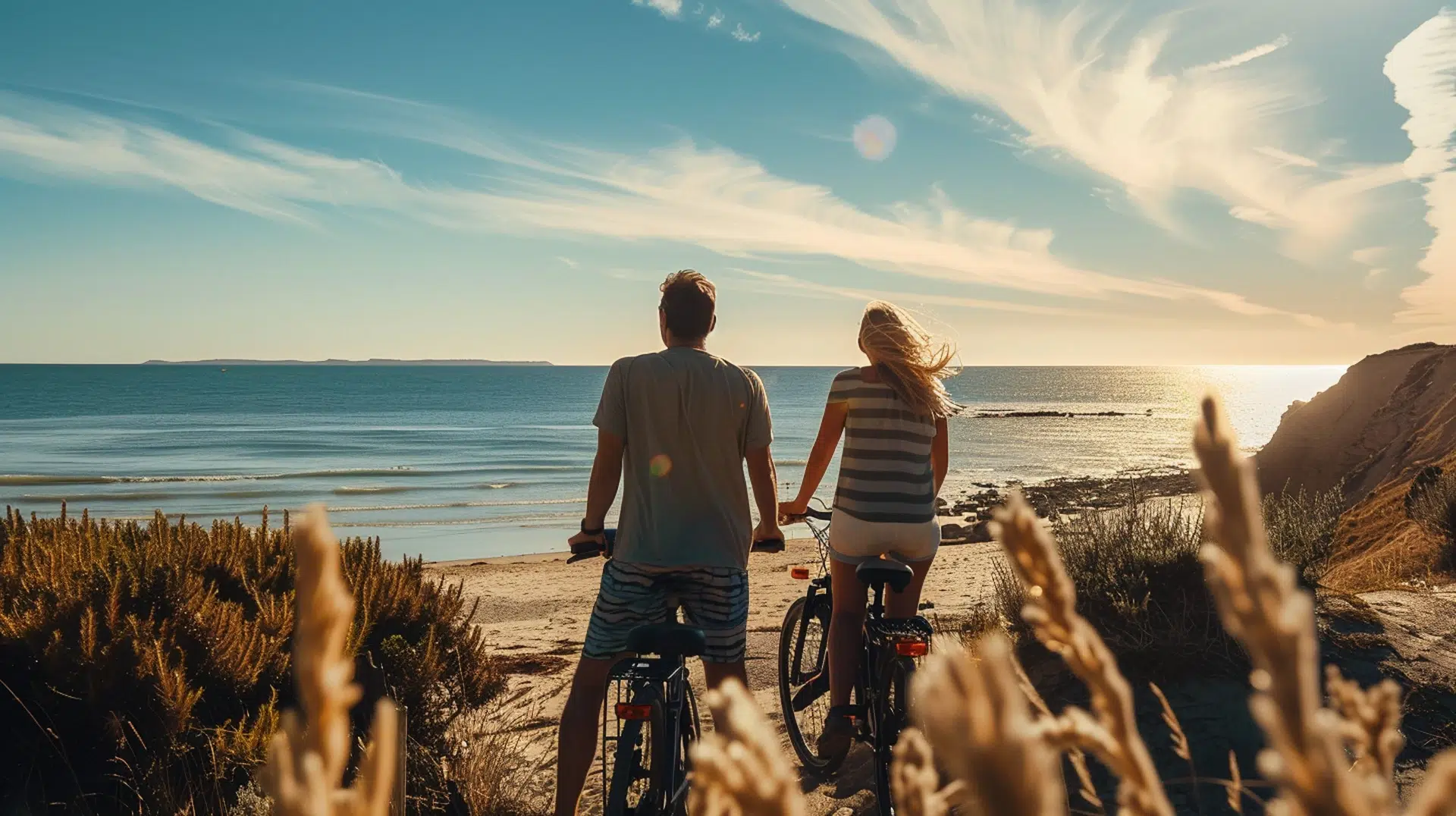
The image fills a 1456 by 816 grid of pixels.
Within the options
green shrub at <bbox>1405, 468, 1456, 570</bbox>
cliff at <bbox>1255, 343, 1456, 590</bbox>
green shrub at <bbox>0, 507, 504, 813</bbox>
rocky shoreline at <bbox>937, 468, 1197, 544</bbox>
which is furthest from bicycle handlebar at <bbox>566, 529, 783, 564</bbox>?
rocky shoreline at <bbox>937, 468, 1197, 544</bbox>

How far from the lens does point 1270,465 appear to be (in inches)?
890

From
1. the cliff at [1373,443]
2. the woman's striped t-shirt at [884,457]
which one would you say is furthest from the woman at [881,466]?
the cliff at [1373,443]

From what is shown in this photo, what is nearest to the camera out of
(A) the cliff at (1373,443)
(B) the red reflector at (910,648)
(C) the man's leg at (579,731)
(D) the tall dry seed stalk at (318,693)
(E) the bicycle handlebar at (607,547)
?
(D) the tall dry seed stalk at (318,693)

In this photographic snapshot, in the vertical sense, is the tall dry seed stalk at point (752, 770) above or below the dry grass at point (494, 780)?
above

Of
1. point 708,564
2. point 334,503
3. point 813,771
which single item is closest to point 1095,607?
point 813,771

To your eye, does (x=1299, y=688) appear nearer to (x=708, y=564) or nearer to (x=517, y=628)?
(x=708, y=564)

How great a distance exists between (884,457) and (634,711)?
81.9 inches

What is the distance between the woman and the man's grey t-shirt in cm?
100

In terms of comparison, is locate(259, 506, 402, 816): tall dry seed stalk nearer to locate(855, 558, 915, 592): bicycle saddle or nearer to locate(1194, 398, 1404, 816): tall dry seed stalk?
locate(1194, 398, 1404, 816): tall dry seed stalk

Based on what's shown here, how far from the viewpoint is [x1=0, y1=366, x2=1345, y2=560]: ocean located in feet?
84.9

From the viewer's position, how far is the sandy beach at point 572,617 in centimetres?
592

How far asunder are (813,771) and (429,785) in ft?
7.52

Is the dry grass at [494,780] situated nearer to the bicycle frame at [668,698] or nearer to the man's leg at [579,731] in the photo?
the man's leg at [579,731]

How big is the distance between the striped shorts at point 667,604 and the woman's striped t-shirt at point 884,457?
112 centimetres
